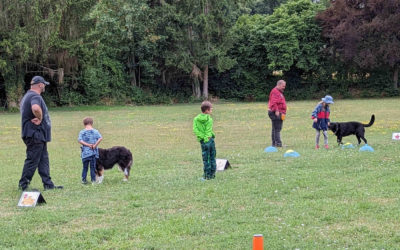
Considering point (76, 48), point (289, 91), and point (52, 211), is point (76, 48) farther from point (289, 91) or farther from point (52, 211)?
point (52, 211)

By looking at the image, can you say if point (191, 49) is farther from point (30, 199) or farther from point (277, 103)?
point (30, 199)

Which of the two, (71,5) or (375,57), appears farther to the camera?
(375,57)

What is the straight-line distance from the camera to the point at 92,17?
124 feet

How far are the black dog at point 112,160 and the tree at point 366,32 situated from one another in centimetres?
3687

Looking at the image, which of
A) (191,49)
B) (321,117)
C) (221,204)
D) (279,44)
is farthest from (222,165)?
(279,44)

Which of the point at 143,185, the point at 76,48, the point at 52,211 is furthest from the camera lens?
the point at 76,48

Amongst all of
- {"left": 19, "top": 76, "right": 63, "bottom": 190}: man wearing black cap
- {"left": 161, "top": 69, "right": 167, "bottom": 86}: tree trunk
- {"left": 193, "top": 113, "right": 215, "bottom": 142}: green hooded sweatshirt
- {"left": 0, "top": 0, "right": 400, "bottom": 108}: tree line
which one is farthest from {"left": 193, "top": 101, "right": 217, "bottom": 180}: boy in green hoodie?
{"left": 161, "top": 69, "right": 167, "bottom": 86}: tree trunk

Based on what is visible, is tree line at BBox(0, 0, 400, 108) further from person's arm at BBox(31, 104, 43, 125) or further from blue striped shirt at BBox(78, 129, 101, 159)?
person's arm at BBox(31, 104, 43, 125)

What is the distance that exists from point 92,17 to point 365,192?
3233 centimetres

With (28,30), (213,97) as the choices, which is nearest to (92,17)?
(28,30)

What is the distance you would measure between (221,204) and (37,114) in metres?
4.17

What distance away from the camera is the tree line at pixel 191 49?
3688cm

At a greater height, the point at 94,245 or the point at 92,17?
the point at 92,17

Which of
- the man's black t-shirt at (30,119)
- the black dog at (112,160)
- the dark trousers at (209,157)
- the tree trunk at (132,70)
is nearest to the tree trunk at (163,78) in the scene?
the tree trunk at (132,70)
